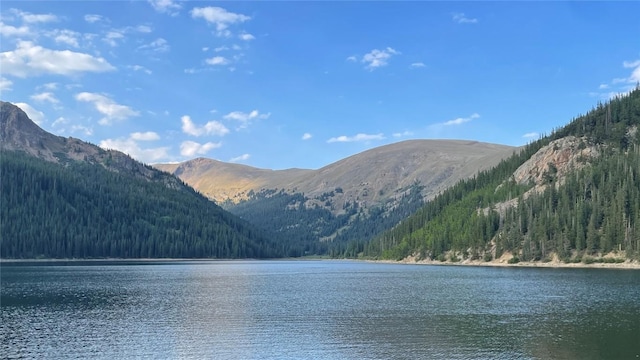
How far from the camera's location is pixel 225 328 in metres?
71.6

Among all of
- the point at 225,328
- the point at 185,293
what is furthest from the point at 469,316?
the point at 185,293

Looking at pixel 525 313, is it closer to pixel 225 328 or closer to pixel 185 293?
pixel 225 328

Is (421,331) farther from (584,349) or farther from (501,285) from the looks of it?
(501,285)

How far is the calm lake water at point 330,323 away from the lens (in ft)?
186

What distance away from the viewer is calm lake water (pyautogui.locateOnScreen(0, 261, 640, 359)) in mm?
56781

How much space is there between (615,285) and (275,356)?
90.8 metres

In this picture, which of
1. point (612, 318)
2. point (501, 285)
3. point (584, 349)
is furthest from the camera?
point (501, 285)

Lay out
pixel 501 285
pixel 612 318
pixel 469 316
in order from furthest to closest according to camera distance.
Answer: pixel 501 285 → pixel 469 316 → pixel 612 318

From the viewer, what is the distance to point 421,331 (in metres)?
67.6

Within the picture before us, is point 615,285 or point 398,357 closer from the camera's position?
point 398,357

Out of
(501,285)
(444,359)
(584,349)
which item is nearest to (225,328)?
(444,359)

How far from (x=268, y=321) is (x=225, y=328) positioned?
24.5 ft

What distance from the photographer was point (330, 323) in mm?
75250

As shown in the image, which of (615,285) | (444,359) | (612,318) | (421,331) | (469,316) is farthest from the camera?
(615,285)
